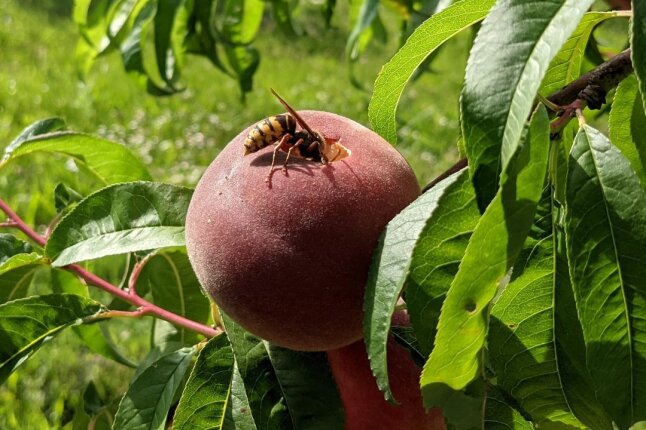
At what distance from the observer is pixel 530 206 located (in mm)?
553

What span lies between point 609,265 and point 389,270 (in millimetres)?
156

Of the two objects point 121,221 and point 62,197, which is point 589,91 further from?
point 62,197

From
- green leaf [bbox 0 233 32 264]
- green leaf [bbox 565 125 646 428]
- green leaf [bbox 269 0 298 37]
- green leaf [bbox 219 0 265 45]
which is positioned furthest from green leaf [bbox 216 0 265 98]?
green leaf [bbox 565 125 646 428]

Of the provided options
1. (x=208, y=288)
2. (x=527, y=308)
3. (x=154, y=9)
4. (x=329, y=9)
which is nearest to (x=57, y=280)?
(x=208, y=288)

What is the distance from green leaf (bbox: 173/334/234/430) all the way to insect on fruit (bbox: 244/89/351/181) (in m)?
0.20

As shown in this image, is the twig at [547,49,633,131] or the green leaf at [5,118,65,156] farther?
the green leaf at [5,118,65,156]

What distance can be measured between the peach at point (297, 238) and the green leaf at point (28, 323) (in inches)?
9.5

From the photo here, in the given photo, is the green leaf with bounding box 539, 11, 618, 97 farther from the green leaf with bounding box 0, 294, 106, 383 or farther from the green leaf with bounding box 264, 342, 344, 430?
the green leaf with bounding box 0, 294, 106, 383

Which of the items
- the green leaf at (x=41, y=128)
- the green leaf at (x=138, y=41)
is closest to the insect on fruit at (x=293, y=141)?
the green leaf at (x=41, y=128)

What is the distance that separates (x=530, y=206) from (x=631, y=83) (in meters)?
0.29

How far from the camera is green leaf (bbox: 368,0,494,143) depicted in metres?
0.70

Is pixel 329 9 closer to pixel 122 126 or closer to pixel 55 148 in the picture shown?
pixel 55 148

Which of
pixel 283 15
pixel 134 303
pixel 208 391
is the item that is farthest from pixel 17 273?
pixel 283 15

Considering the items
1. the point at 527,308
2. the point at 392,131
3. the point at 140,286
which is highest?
the point at 392,131
